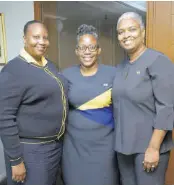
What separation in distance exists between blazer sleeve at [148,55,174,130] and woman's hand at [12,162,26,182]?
2.62 feet

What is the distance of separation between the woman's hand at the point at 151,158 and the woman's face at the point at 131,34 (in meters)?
0.57

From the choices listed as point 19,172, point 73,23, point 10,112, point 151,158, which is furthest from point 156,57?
point 73,23

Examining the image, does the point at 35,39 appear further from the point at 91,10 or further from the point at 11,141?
the point at 91,10

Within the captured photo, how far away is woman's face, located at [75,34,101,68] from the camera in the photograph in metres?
1.65

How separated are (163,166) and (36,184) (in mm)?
763

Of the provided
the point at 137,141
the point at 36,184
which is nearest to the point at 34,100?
the point at 36,184

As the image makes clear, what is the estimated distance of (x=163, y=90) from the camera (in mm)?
1300

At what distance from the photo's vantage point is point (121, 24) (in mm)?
1442

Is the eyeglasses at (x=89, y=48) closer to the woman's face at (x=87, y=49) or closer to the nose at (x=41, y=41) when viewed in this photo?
the woman's face at (x=87, y=49)

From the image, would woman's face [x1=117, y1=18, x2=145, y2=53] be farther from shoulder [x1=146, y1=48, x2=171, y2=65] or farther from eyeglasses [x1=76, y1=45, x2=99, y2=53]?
eyeglasses [x1=76, y1=45, x2=99, y2=53]

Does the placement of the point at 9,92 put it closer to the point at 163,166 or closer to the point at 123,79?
the point at 123,79

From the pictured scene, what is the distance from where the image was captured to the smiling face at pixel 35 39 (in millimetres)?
1519

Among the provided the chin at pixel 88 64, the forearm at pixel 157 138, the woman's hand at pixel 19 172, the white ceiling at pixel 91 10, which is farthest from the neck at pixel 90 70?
the white ceiling at pixel 91 10

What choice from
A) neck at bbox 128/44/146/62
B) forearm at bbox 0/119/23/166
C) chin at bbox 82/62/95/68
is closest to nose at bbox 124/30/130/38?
neck at bbox 128/44/146/62
